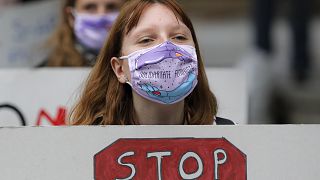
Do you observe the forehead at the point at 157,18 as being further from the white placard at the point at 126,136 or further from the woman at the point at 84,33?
the woman at the point at 84,33

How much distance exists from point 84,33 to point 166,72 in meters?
2.54

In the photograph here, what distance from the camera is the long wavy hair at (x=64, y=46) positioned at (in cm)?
582

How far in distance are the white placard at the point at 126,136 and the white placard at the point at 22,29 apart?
3871mm

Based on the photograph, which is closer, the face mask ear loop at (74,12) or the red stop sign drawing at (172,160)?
the red stop sign drawing at (172,160)

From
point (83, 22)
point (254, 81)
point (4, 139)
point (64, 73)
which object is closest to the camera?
point (4, 139)

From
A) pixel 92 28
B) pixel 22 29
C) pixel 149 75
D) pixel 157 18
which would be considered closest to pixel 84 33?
pixel 92 28

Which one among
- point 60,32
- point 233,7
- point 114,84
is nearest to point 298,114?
point 60,32

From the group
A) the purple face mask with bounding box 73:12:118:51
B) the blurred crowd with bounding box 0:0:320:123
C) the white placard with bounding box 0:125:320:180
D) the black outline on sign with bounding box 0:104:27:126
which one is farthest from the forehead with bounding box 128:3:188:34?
the purple face mask with bounding box 73:12:118:51

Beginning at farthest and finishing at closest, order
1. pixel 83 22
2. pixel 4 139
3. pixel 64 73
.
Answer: pixel 83 22
pixel 64 73
pixel 4 139

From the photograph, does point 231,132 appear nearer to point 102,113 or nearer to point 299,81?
point 102,113

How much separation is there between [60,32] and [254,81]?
15.0ft

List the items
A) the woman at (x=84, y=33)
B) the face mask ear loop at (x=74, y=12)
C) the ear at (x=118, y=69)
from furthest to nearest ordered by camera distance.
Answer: the face mask ear loop at (x=74, y=12) < the woman at (x=84, y=33) < the ear at (x=118, y=69)

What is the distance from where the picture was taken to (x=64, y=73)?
16.8 feet

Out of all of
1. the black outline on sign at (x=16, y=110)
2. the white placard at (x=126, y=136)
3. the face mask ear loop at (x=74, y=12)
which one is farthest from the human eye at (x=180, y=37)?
the face mask ear loop at (x=74, y=12)
